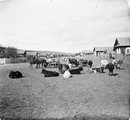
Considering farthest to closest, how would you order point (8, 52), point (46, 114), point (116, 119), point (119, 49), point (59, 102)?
point (8, 52)
point (119, 49)
point (59, 102)
point (46, 114)
point (116, 119)

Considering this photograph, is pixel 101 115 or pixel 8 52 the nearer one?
pixel 101 115

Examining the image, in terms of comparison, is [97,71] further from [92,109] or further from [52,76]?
[92,109]

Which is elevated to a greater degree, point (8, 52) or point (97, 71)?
point (8, 52)

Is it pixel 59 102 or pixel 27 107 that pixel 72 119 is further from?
pixel 27 107

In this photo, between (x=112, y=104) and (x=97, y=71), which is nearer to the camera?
(x=112, y=104)

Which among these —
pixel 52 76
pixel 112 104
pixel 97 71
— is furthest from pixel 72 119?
pixel 97 71

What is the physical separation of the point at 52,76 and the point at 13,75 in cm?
401

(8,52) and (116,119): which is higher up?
(8,52)

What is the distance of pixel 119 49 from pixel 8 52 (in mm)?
43912

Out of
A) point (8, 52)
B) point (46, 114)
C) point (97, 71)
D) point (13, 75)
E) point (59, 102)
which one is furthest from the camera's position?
point (8, 52)

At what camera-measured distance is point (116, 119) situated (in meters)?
5.03

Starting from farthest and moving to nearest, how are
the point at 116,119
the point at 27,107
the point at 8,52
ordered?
the point at 8,52 < the point at 27,107 < the point at 116,119

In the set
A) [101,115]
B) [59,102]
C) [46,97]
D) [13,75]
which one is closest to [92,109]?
[101,115]

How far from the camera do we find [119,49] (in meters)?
36.4
